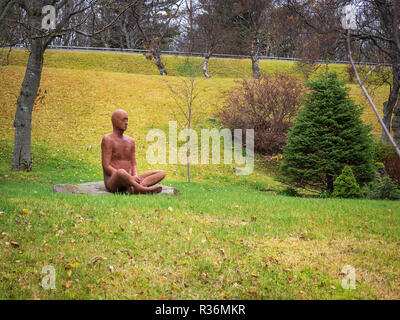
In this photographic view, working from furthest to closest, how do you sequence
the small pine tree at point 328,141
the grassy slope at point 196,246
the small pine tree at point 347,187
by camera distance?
the small pine tree at point 328,141
the small pine tree at point 347,187
the grassy slope at point 196,246

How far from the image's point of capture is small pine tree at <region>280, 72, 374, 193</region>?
13539 mm

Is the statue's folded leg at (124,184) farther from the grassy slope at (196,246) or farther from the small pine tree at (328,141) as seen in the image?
the small pine tree at (328,141)

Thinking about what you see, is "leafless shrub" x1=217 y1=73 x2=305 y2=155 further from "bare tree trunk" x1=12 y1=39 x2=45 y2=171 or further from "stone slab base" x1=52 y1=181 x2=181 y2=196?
"stone slab base" x1=52 y1=181 x2=181 y2=196

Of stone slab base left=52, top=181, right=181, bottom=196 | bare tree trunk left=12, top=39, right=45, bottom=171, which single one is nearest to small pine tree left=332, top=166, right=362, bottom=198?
stone slab base left=52, top=181, right=181, bottom=196

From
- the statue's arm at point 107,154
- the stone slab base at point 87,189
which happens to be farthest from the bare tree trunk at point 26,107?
the statue's arm at point 107,154

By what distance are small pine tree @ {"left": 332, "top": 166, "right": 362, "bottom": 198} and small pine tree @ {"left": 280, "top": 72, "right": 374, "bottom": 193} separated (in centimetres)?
90

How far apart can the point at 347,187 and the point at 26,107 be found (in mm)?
11956

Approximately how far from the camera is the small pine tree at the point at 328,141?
13539mm

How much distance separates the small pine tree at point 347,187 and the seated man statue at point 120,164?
6.37 meters

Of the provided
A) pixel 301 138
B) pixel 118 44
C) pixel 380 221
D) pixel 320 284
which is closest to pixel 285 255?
pixel 320 284

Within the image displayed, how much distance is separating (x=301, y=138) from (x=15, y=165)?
36.3ft

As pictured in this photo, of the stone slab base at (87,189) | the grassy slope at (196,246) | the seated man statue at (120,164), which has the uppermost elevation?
the seated man statue at (120,164)
